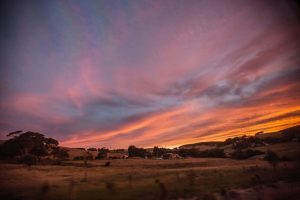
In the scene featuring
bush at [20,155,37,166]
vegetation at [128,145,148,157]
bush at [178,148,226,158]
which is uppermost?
vegetation at [128,145,148,157]

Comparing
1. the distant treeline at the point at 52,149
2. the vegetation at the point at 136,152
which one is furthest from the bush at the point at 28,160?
the vegetation at the point at 136,152

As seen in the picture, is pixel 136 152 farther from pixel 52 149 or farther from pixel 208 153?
pixel 52 149

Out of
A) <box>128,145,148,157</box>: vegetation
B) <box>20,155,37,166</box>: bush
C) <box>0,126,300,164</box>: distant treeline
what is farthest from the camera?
<box>128,145,148,157</box>: vegetation

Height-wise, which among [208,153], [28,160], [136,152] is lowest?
[28,160]

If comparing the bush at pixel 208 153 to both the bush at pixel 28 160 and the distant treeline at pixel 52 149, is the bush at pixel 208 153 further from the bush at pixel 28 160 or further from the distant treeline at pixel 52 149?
the bush at pixel 28 160

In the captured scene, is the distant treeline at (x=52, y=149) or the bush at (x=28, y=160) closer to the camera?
the distant treeline at (x=52, y=149)

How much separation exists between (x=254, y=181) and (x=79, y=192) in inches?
410

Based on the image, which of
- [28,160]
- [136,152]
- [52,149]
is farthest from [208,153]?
[28,160]

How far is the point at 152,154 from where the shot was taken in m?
48.8

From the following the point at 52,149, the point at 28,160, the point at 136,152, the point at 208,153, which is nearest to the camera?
the point at 28,160

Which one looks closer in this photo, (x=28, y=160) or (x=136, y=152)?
(x=28, y=160)

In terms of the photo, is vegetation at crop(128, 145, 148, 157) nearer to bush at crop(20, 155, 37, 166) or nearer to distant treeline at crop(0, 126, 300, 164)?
distant treeline at crop(0, 126, 300, 164)

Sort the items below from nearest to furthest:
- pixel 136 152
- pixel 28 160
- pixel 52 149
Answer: pixel 28 160, pixel 52 149, pixel 136 152

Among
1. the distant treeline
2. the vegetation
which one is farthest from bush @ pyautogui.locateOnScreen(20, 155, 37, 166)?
the vegetation
